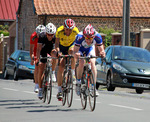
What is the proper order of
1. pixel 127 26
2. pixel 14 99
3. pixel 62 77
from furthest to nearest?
1. pixel 127 26
2. pixel 14 99
3. pixel 62 77

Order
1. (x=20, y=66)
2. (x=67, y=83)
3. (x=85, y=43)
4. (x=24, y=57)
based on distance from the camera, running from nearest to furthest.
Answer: (x=85, y=43) < (x=67, y=83) < (x=20, y=66) < (x=24, y=57)

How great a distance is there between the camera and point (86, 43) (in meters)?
11.5

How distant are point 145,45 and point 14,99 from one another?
1270 cm

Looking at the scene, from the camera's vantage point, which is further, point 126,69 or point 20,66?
point 20,66

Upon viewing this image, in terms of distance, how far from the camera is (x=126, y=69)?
55.2 ft

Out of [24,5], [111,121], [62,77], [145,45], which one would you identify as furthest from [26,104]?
[24,5]

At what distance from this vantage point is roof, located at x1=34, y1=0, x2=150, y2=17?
115ft

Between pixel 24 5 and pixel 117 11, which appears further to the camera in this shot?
pixel 24 5

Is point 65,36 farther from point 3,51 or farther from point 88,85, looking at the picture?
point 3,51

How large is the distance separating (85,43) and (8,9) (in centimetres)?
6498

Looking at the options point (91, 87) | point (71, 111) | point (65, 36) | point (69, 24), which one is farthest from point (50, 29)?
point (71, 111)

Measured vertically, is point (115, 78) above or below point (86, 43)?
below

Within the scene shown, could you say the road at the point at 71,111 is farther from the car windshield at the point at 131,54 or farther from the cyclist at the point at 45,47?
the car windshield at the point at 131,54

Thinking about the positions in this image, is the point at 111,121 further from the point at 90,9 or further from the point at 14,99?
the point at 90,9
